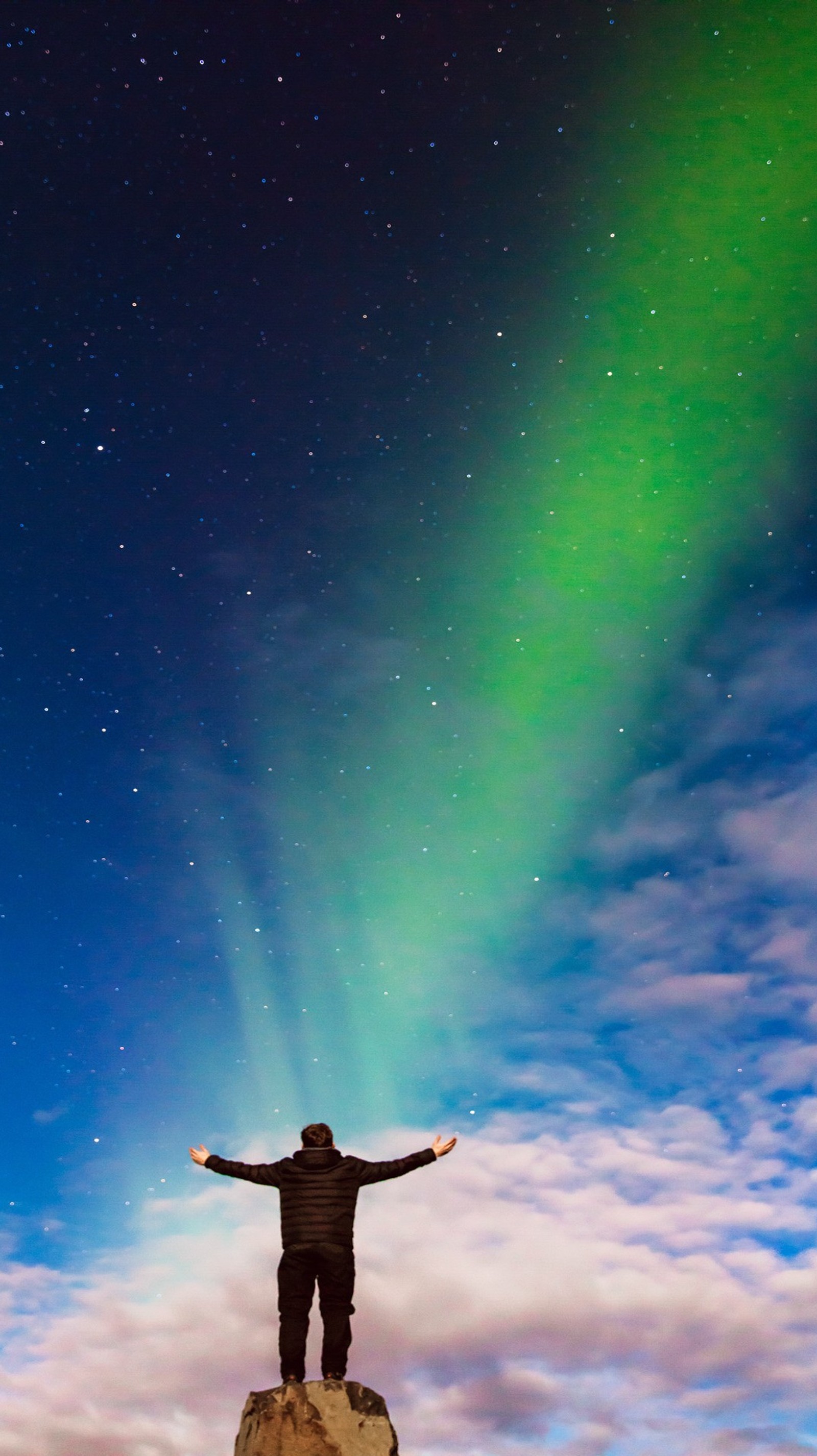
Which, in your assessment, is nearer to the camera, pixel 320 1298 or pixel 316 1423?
pixel 316 1423

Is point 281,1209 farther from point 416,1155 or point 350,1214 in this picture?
point 416,1155

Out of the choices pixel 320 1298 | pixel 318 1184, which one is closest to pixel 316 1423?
pixel 320 1298

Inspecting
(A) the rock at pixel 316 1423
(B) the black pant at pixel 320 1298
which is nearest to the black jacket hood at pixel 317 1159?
(B) the black pant at pixel 320 1298

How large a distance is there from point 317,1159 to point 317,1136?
0.67 ft

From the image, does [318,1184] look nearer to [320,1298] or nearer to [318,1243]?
[318,1243]

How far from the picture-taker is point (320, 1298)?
950cm

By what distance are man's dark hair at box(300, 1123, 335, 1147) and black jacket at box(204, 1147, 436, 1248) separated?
36mm


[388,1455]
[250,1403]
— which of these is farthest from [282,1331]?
[388,1455]

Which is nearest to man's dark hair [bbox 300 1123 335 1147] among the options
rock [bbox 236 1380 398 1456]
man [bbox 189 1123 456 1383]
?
man [bbox 189 1123 456 1383]

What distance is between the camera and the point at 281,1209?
963 centimetres

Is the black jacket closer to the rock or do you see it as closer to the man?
the man

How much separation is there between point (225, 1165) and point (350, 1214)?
46.5 inches

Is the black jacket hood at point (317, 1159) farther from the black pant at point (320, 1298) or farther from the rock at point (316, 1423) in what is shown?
the rock at point (316, 1423)

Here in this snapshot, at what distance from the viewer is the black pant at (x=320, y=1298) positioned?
9.30m
